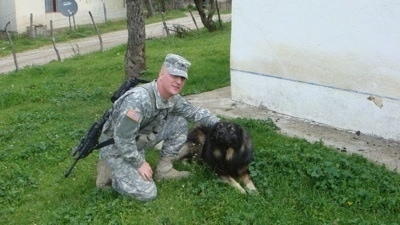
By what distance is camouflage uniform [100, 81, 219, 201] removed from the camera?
5.05 metres

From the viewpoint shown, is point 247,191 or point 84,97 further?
point 84,97

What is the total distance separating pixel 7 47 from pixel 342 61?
18.7m

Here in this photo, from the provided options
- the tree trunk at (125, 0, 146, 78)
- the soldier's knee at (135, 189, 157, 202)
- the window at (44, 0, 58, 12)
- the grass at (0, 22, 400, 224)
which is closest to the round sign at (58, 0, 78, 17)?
the window at (44, 0, 58, 12)

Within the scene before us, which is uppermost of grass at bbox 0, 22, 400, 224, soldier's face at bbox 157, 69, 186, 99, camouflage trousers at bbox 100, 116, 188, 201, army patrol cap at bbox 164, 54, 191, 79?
army patrol cap at bbox 164, 54, 191, 79

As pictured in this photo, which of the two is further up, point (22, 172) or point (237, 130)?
point (237, 130)

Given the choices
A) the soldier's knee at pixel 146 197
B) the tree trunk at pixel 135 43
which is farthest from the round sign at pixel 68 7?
the soldier's knee at pixel 146 197

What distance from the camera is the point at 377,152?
21.2 ft

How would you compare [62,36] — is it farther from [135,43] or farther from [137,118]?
[137,118]

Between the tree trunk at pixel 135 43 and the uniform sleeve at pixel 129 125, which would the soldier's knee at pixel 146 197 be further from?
the tree trunk at pixel 135 43

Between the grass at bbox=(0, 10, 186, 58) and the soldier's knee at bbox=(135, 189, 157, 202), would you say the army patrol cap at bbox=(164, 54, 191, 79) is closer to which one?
the soldier's knee at bbox=(135, 189, 157, 202)

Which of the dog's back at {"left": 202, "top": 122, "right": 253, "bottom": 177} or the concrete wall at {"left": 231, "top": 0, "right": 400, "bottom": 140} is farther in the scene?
the concrete wall at {"left": 231, "top": 0, "right": 400, "bottom": 140}

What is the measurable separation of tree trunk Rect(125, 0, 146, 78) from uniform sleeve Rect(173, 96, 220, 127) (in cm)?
461

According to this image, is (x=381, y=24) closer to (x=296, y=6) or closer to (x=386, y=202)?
(x=296, y=6)

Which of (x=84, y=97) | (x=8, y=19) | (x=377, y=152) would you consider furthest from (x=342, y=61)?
(x=8, y=19)
